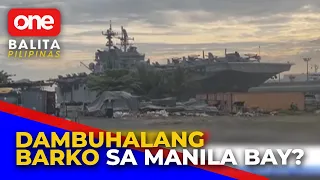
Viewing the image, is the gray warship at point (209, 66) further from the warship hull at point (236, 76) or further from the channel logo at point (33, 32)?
the channel logo at point (33, 32)

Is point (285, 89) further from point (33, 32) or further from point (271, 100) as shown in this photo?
point (33, 32)

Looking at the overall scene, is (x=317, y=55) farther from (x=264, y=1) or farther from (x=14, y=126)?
(x=14, y=126)

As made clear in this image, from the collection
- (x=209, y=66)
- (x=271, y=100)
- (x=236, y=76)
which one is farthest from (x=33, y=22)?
(x=271, y=100)

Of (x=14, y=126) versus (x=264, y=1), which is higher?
(x=264, y=1)

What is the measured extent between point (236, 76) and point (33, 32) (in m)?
1.60

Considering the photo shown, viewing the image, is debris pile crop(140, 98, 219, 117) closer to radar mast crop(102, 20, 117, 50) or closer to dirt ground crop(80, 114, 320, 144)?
dirt ground crop(80, 114, 320, 144)

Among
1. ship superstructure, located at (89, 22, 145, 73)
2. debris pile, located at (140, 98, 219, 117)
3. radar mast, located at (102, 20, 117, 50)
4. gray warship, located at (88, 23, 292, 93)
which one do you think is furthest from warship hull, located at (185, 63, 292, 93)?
radar mast, located at (102, 20, 117, 50)

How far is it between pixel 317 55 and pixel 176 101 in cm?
114

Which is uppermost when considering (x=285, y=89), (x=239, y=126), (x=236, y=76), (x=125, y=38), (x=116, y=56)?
(x=125, y=38)

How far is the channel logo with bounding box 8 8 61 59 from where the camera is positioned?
→ 25.6 feet

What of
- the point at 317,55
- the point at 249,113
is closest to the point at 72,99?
the point at 249,113

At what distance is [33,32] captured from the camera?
25.7 feet

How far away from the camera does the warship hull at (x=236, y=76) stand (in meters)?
7.89

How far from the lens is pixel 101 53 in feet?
25.8
